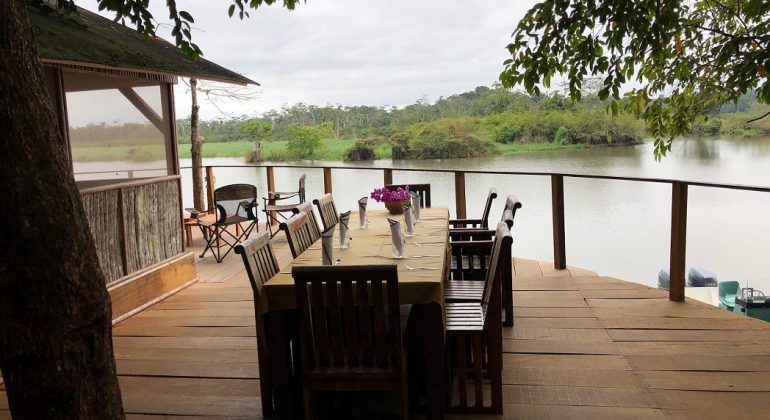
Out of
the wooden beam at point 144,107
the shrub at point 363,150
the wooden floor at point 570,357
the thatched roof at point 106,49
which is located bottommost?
the wooden floor at point 570,357

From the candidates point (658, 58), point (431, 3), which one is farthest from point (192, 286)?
point (431, 3)

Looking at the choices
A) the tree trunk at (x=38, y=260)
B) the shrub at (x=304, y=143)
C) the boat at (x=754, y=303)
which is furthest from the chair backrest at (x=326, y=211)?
the boat at (x=754, y=303)

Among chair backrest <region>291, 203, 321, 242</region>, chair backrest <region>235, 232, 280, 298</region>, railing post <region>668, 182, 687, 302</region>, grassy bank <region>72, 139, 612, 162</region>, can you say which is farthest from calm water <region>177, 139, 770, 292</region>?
chair backrest <region>235, 232, 280, 298</region>

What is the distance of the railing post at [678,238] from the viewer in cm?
448

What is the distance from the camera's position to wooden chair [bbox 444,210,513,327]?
11.9 feet

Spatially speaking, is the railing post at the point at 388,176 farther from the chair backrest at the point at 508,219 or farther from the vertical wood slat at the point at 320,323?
the vertical wood slat at the point at 320,323

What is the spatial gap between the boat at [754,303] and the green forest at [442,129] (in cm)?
210

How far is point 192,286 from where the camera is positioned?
568 centimetres

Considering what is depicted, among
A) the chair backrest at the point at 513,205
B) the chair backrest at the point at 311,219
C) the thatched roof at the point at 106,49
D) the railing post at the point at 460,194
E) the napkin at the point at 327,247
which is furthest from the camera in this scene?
the railing post at the point at 460,194

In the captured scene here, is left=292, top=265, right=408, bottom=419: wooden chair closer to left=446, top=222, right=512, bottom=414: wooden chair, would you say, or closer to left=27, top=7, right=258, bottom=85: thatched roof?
left=446, top=222, right=512, bottom=414: wooden chair

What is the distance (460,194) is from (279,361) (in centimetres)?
387

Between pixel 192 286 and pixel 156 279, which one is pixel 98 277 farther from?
pixel 192 286

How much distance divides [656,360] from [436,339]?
63.8 inches

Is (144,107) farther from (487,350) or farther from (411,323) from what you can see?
(487,350)
